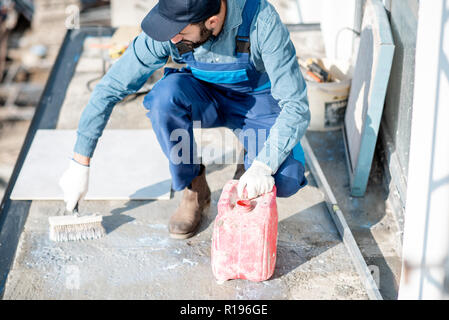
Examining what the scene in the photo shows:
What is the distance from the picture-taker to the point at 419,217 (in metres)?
1.91

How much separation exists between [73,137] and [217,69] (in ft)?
4.72

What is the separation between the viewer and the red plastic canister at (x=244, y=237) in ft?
7.95

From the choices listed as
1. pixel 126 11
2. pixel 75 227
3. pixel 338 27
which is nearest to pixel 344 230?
pixel 75 227

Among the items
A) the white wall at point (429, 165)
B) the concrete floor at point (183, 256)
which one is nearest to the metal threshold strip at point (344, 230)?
the concrete floor at point (183, 256)

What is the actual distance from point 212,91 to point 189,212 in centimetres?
62

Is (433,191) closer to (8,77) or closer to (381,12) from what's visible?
(381,12)

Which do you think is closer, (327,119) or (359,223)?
(359,223)

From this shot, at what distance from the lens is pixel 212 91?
2.87 metres

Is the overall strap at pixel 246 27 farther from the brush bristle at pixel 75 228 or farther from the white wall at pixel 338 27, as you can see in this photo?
the white wall at pixel 338 27

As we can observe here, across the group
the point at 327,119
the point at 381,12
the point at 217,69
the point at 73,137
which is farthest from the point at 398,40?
the point at 73,137

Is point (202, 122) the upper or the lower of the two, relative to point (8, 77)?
upper

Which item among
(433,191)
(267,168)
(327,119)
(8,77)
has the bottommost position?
(8,77)

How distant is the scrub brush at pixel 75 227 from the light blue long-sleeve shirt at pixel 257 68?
34 centimetres

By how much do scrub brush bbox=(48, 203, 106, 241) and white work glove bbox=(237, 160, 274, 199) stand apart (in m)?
0.82
